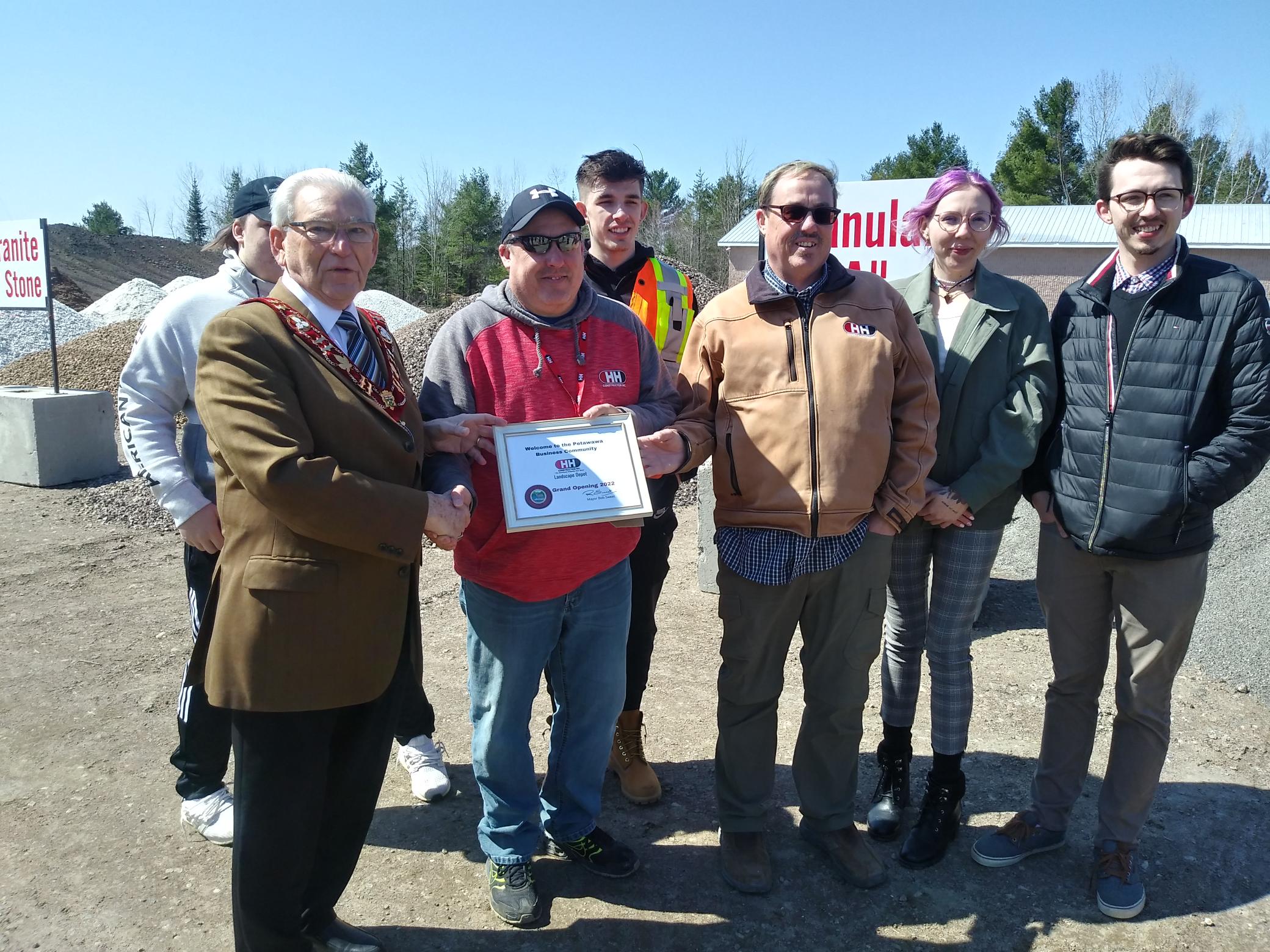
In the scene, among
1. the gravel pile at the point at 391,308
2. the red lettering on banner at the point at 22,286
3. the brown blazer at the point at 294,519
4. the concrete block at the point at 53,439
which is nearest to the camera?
the brown blazer at the point at 294,519

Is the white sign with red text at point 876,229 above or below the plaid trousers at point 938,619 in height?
above

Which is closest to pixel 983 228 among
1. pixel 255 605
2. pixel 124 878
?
A: pixel 255 605

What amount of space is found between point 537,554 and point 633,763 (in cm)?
153

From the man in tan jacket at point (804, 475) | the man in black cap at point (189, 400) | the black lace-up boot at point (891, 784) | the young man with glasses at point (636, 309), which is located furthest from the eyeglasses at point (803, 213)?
the black lace-up boot at point (891, 784)

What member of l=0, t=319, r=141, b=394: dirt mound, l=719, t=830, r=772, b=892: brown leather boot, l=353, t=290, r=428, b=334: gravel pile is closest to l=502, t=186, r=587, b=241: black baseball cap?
l=719, t=830, r=772, b=892: brown leather boot

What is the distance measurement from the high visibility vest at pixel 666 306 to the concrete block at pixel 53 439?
845 centimetres

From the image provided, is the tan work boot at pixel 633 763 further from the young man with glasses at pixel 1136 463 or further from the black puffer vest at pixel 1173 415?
the black puffer vest at pixel 1173 415

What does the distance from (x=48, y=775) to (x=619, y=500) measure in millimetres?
3165

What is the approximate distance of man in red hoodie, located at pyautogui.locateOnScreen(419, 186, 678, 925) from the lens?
287 cm

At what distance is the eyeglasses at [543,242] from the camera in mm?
2812

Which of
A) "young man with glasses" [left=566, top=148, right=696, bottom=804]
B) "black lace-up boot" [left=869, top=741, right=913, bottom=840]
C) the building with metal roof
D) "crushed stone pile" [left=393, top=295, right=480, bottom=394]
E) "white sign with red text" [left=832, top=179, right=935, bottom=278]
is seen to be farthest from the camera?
the building with metal roof

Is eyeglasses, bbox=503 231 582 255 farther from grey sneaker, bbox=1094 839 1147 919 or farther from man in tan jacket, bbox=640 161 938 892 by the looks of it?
grey sneaker, bbox=1094 839 1147 919

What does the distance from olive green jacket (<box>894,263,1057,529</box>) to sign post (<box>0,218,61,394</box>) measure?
1030cm

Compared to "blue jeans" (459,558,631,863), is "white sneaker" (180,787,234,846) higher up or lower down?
A: lower down
